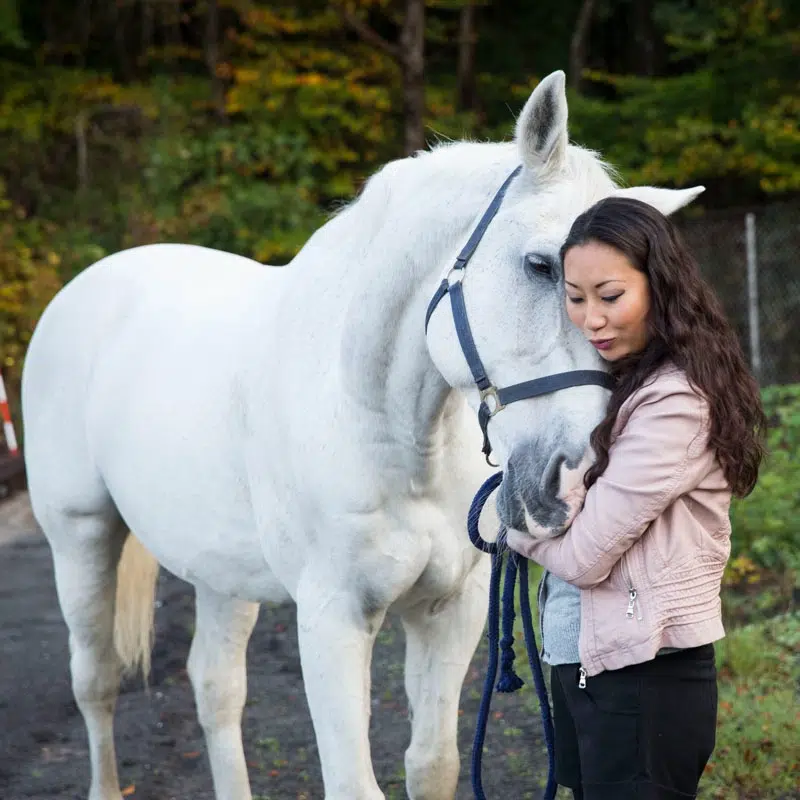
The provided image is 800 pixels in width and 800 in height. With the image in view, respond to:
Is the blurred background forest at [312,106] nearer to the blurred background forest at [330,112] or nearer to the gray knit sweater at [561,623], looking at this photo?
the blurred background forest at [330,112]

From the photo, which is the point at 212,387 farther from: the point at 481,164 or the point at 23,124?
the point at 23,124

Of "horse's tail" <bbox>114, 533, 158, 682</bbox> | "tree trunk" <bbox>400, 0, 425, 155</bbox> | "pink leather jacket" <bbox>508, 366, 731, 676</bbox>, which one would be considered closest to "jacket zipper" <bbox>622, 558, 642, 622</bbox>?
"pink leather jacket" <bbox>508, 366, 731, 676</bbox>

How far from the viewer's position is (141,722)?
4188 mm

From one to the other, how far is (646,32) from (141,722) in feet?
35.2

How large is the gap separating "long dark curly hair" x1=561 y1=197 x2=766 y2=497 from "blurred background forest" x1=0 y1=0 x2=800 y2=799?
744 cm

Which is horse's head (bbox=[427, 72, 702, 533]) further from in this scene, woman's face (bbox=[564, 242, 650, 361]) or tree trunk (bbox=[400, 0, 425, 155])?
tree trunk (bbox=[400, 0, 425, 155])

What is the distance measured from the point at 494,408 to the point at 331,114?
10.4 m

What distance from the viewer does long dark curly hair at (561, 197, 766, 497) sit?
1846mm

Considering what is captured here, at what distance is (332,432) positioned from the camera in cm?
238

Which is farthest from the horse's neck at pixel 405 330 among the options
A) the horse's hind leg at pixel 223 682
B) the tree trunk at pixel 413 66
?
the tree trunk at pixel 413 66

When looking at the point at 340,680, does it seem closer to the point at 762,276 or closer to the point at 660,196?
the point at 660,196

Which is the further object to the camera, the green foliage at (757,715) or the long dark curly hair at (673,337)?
the green foliage at (757,715)

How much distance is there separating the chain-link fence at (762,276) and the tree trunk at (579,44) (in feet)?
11.4

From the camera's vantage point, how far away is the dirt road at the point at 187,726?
3.63 metres
